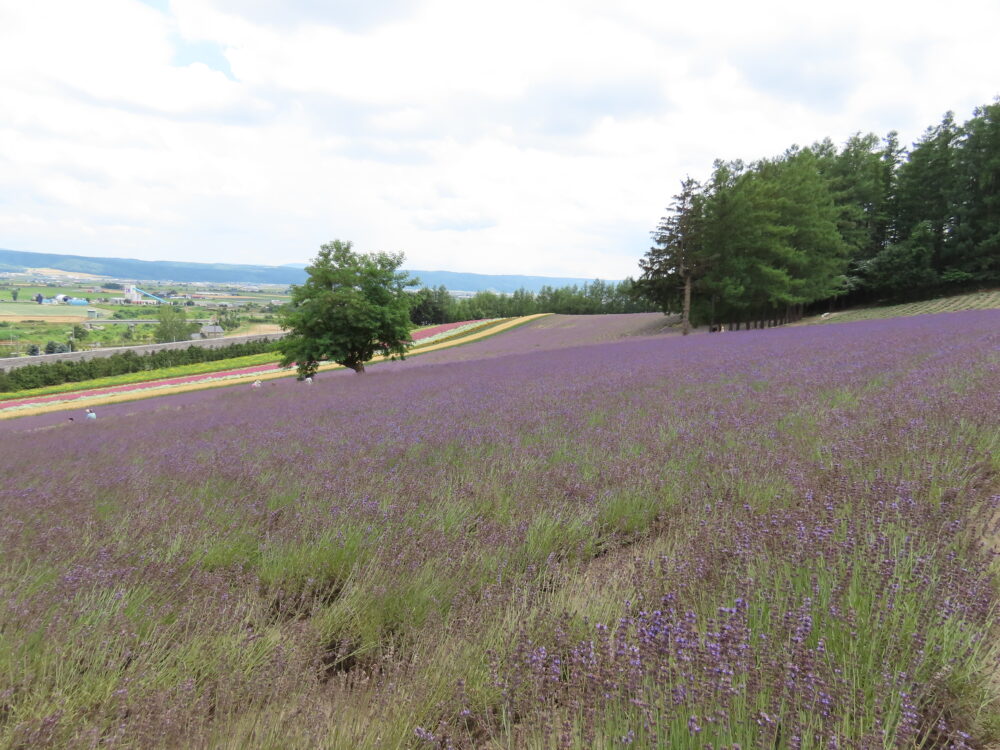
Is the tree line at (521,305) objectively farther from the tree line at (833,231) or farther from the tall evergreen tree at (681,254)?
the tall evergreen tree at (681,254)

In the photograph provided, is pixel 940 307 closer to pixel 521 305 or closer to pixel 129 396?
pixel 129 396

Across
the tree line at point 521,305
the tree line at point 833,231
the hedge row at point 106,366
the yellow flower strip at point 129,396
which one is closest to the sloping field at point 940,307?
the tree line at point 833,231

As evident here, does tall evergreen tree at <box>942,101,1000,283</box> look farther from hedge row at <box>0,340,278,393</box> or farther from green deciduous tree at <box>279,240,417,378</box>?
hedge row at <box>0,340,278,393</box>

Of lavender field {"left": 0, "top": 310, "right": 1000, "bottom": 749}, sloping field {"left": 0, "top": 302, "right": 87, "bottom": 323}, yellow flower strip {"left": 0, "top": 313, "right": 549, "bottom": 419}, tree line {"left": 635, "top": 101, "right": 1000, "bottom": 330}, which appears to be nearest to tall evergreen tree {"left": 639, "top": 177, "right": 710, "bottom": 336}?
tree line {"left": 635, "top": 101, "right": 1000, "bottom": 330}

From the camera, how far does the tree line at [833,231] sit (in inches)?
1220

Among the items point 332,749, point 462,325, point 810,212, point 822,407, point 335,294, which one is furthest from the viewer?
point 462,325

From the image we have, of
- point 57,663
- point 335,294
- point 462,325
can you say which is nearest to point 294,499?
point 57,663

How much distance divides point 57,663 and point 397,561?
4.14 feet

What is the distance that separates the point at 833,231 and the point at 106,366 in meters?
57.6

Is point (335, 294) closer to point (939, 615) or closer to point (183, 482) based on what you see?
point (183, 482)

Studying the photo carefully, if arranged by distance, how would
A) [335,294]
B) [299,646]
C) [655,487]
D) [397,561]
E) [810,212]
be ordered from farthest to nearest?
[810,212]
[335,294]
[655,487]
[397,561]
[299,646]

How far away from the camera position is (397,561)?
7.98 feet

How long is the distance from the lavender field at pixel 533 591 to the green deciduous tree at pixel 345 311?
14.3 metres

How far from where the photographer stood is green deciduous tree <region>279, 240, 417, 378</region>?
1856 cm
